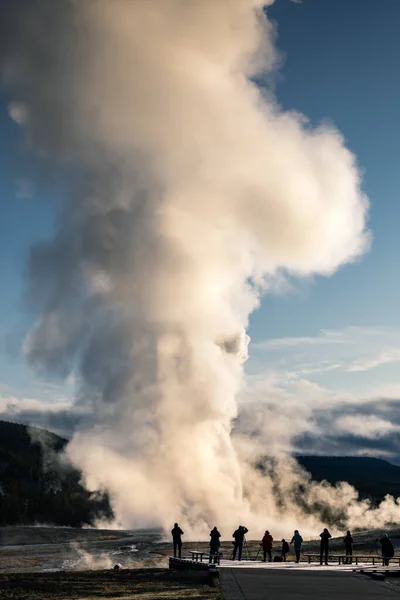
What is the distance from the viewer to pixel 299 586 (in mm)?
32625

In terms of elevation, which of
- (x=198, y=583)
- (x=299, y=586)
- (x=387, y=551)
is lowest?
(x=198, y=583)

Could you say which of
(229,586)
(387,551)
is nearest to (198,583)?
(229,586)

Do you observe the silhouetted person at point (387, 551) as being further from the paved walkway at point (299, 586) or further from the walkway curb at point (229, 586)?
the walkway curb at point (229, 586)

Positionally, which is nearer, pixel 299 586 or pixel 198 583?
pixel 299 586

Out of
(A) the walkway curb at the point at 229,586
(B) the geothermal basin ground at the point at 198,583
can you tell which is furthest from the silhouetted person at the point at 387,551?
(A) the walkway curb at the point at 229,586

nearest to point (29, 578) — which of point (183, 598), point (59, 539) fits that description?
point (183, 598)

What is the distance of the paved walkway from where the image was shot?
93.8ft

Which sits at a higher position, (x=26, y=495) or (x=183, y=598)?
(x=26, y=495)

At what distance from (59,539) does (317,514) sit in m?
58.9

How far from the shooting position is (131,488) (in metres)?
164

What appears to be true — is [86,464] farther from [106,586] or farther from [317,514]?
[106,586]

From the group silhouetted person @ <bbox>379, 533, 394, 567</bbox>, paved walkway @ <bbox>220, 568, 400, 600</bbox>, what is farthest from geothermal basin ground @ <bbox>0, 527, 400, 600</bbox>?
silhouetted person @ <bbox>379, 533, 394, 567</bbox>

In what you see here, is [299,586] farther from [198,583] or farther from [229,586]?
[198,583]

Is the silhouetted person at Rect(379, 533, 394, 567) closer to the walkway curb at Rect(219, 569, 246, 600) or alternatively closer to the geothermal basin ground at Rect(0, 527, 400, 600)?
the geothermal basin ground at Rect(0, 527, 400, 600)
